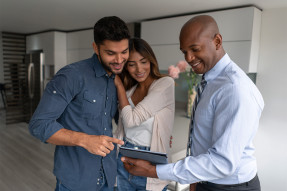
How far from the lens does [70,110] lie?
1.05m

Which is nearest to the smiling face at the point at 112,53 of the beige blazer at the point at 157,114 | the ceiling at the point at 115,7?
the beige blazer at the point at 157,114

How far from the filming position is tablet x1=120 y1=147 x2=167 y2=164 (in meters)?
0.86

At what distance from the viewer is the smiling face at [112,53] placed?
1.04 meters

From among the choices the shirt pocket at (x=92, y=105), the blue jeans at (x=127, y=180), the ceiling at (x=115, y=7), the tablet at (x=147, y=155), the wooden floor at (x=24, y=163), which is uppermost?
the ceiling at (x=115, y=7)

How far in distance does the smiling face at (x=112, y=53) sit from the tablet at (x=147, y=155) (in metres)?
0.41

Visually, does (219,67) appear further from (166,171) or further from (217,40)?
(166,171)

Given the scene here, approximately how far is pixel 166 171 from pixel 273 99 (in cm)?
224

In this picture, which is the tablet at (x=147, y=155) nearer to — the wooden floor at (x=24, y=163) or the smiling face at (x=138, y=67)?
the smiling face at (x=138, y=67)

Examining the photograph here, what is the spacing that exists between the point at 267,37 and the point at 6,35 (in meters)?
5.58

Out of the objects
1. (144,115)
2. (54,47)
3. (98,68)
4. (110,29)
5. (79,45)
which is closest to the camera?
(110,29)

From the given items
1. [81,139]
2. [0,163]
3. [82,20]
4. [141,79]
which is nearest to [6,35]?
[82,20]

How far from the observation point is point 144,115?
48.6 inches

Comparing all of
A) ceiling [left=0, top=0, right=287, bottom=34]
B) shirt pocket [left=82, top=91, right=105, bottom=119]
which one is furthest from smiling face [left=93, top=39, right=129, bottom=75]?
ceiling [left=0, top=0, right=287, bottom=34]

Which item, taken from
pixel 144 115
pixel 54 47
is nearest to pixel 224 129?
pixel 144 115
